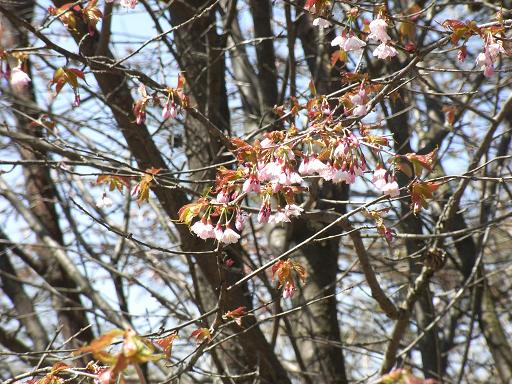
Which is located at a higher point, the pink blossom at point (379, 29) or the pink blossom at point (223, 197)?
the pink blossom at point (379, 29)

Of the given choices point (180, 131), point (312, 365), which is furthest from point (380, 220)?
point (180, 131)

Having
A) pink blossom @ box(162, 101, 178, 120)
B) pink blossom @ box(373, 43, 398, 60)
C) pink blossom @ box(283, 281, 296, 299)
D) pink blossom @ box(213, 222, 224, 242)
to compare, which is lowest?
pink blossom @ box(283, 281, 296, 299)

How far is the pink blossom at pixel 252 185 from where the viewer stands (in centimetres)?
246

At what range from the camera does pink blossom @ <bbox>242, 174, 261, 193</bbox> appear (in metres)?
2.46

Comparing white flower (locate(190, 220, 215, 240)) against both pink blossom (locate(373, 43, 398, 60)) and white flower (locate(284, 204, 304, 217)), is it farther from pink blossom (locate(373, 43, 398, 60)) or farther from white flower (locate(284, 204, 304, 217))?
pink blossom (locate(373, 43, 398, 60))

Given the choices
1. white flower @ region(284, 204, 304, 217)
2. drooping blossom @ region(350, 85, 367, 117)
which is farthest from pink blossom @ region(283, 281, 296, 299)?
drooping blossom @ region(350, 85, 367, 117)

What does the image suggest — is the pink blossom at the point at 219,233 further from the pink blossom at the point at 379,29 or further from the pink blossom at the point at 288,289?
the pink blossom at the point at 379,29

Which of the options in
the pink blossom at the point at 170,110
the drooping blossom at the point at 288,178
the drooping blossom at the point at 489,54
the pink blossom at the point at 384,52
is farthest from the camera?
the pink blossom at the point at 170,110

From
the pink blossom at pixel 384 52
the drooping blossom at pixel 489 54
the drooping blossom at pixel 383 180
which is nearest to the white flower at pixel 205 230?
the drooping blossom at pixel 383 180

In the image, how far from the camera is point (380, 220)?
9.04ft

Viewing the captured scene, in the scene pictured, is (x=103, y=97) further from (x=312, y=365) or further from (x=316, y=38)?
(x=312, y=365)

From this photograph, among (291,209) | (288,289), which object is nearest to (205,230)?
(291,209)

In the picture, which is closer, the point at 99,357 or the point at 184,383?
the point at 99,357

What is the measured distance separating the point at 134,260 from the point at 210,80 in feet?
8.87
